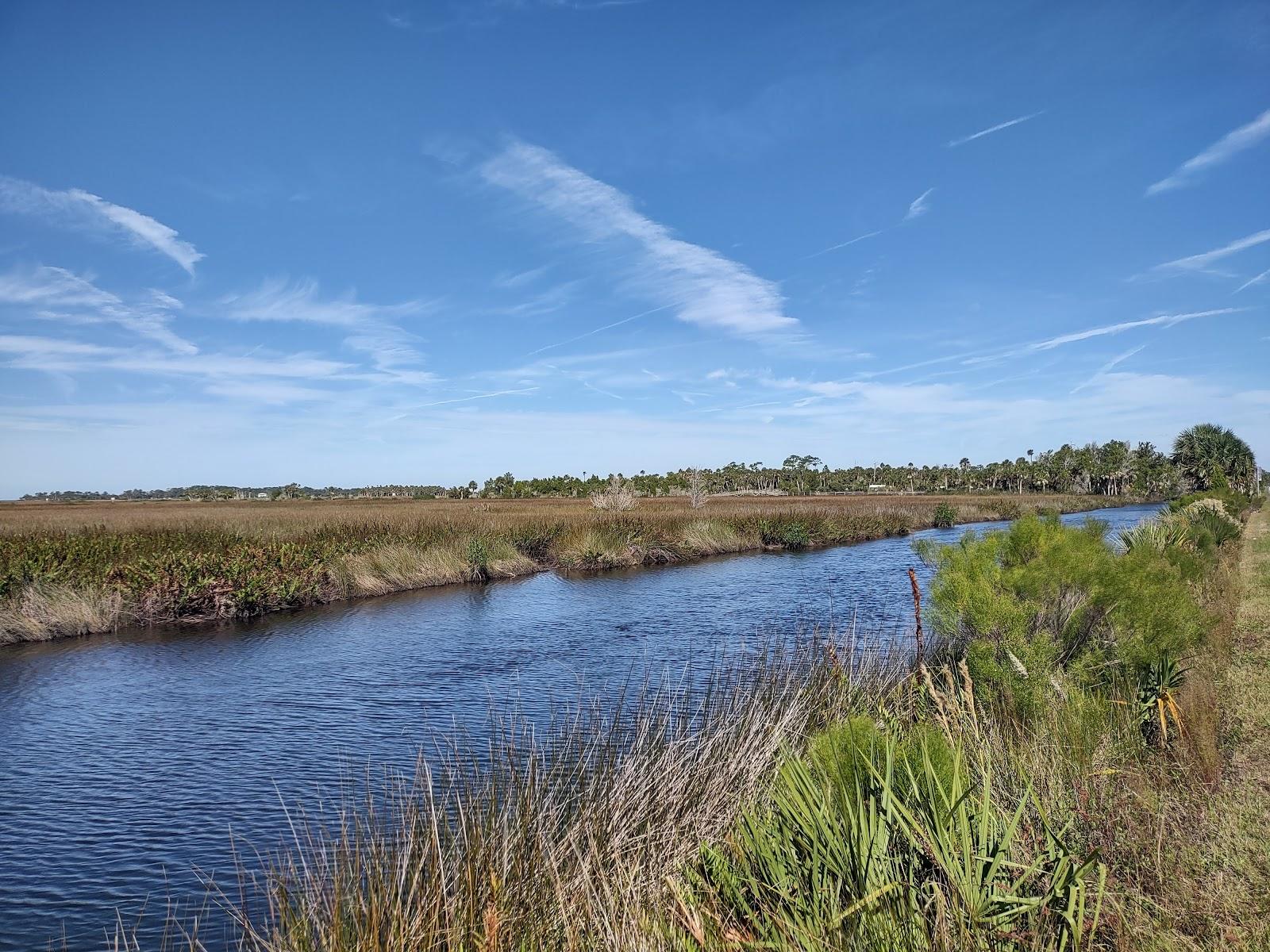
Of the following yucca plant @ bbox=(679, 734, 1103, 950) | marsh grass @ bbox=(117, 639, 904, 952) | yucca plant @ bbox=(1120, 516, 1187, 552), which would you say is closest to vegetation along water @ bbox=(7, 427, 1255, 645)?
yucca plant @ bbox=(1120, 516, 1187, 552)

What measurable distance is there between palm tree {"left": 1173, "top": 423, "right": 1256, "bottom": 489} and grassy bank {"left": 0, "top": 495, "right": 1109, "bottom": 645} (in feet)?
249

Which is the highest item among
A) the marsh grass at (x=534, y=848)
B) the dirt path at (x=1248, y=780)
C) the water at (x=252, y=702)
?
the marsh grass at (x=534, y=848)

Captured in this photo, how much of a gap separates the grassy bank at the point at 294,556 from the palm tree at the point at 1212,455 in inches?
2990

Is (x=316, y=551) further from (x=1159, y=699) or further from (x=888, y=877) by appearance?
(x=888, y=877)

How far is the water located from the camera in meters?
6.79

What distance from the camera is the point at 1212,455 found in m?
89.2

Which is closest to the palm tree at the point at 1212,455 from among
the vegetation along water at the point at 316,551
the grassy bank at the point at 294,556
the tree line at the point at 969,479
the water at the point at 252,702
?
the tree line at the point at 969,479

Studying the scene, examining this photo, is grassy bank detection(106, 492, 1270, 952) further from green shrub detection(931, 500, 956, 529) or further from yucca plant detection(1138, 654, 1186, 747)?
green shrub detection(931, 500, 956, 529)

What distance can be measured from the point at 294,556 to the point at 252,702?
9988 millimetres

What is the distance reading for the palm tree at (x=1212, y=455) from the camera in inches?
3541

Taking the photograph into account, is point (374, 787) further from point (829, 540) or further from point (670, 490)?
point (670, 490)

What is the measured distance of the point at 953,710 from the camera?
642cm

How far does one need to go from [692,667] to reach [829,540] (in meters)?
29.7

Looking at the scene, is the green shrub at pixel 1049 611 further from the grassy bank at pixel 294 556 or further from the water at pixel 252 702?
the grassy bank at pixel 294 556
